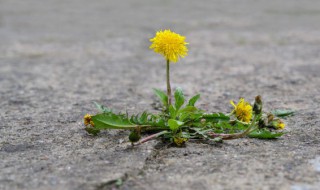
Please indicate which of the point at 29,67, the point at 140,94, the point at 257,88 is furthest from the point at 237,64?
the point at 29,67

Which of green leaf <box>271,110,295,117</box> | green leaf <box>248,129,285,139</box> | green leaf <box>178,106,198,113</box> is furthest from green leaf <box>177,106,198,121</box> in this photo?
green leaf <box>271,110,295,117</box>

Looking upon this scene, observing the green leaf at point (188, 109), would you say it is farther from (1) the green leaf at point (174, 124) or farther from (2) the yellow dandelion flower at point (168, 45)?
(2) the yellow dandelion flower at point (168, 45)

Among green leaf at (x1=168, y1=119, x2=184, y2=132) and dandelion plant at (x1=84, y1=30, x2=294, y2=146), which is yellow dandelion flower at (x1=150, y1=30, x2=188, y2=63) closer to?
dandelion plant at (x1=84, y1=30, x2=294, y2=146)

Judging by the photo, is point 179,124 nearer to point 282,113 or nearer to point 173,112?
point 173,112

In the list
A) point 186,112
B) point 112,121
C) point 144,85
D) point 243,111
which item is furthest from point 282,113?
point 144,85

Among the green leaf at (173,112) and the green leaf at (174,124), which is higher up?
the green leaf at (173,112)

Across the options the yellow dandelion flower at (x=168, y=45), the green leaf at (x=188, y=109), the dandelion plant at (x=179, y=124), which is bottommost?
the dandelion plant at (x=179, y=124)

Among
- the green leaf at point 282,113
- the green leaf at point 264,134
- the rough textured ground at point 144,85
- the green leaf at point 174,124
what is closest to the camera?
the rough textured ground at point 144,85

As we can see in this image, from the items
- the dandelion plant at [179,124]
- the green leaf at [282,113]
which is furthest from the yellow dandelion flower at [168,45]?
the green leaf at [282,113]

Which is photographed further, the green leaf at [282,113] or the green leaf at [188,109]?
the green leaf at [282,113]
